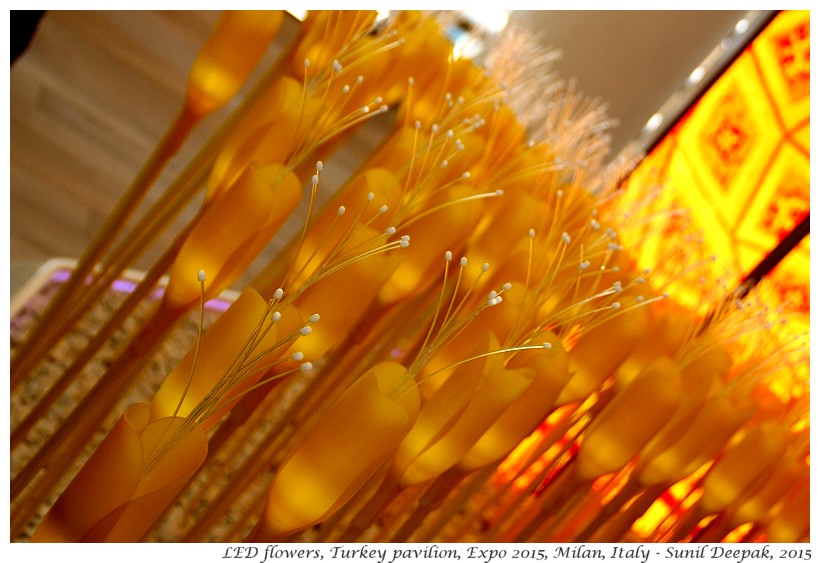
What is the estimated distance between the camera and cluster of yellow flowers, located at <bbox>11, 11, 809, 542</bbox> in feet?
1.11

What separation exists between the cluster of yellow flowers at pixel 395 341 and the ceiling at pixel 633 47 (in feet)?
6.02

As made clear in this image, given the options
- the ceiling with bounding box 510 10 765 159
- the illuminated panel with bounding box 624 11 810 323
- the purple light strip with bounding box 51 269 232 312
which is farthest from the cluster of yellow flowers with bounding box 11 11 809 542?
the ceiling with bounding box 510 10 765 159

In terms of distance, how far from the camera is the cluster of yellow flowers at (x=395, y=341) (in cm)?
34

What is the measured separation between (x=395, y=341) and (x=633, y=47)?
77.9 inches

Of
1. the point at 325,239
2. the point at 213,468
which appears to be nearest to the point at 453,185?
the point at 325,239

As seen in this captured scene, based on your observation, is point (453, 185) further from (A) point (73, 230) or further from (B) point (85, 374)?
(A) point (73, 230)

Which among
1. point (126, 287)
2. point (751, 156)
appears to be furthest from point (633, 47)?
point (126, 287)

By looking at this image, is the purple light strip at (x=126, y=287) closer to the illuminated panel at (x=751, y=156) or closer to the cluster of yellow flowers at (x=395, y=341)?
the cluster of yellow flowers at (x=395, y=341)

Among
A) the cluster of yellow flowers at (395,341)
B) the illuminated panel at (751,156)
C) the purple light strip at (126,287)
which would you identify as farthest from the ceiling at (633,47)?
the cluster of yellow flowers at (395,341)

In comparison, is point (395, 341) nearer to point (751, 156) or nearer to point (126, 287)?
point (126, 287)

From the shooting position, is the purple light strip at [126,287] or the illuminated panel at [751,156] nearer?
the purple light strip at [126,287]

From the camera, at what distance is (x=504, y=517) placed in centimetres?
61

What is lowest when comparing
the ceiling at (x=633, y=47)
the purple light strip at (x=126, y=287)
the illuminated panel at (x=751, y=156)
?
the purple light strip at (x=126, y=287)
